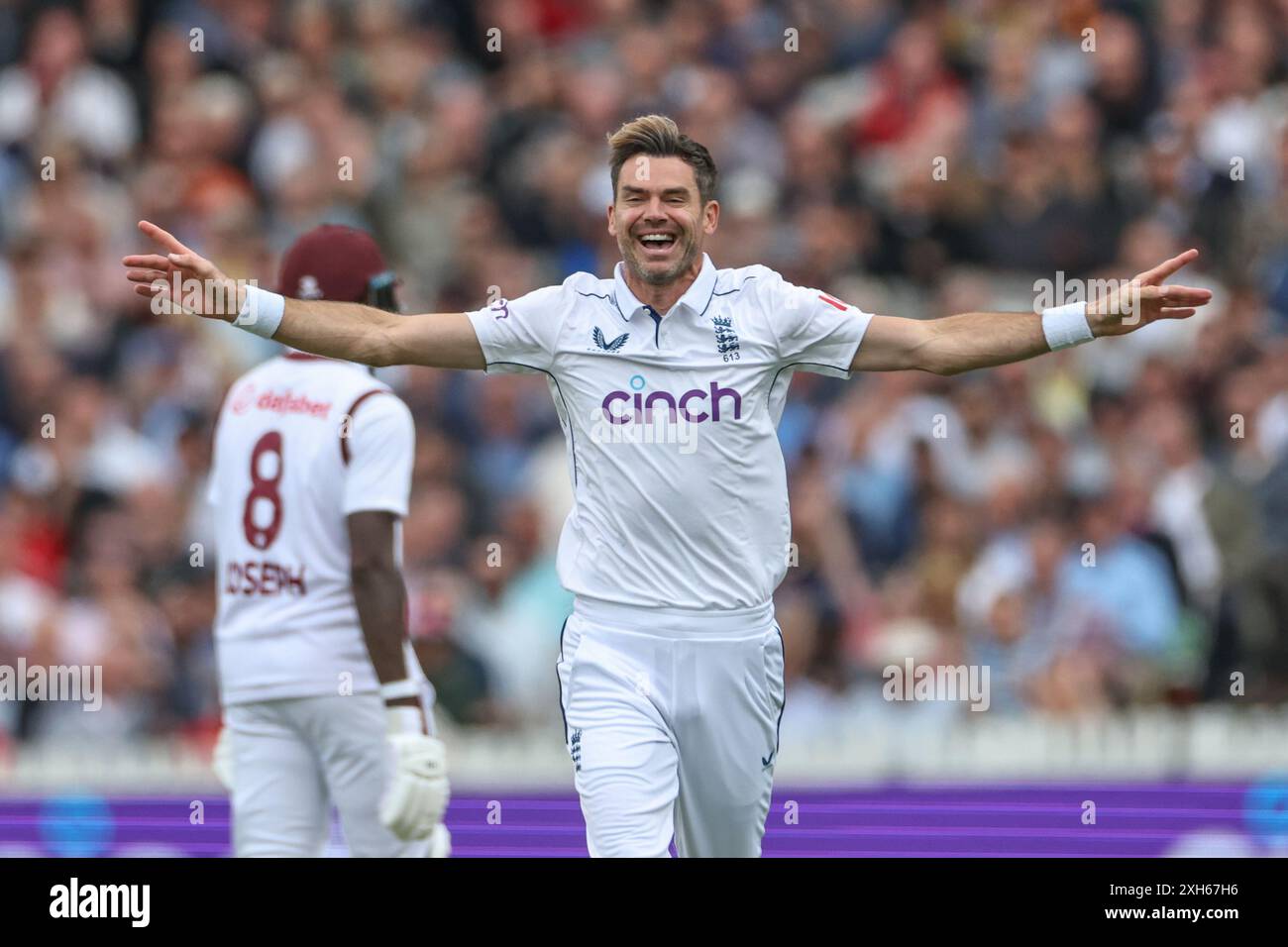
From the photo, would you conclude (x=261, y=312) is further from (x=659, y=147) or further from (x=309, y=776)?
(x=309, y=776)

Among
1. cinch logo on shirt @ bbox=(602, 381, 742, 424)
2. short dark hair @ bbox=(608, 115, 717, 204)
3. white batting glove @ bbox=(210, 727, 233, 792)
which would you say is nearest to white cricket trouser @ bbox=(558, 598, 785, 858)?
cinch logo on shirt @ bbox=(602, 381, 742, 424)

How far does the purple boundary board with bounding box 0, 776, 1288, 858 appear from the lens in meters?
8.70

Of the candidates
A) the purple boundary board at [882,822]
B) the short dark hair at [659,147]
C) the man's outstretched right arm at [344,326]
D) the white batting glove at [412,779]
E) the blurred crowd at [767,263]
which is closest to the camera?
the man's outstretched right arm at [344,326]

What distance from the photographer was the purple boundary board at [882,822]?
8695 millimetres

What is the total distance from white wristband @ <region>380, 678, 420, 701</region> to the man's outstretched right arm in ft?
3.95

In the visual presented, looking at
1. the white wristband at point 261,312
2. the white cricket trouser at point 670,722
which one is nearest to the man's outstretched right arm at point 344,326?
the white wristband at point 261,312

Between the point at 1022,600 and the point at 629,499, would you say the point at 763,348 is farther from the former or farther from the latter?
the point at 1022,600

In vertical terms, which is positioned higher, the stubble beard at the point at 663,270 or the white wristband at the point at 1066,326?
the stubble beard at the point at 663,270

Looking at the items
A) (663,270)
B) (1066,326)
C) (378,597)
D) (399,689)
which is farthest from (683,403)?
(399,689)

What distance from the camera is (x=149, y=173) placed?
1419cm

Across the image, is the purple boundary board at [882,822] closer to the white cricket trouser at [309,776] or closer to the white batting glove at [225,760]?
the white batting glove at [225,760]

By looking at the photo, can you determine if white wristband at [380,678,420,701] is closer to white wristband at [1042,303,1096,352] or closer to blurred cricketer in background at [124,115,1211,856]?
blurred cricketer in background at [124,115,1211,856]
